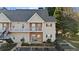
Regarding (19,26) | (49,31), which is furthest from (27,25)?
(49,31)

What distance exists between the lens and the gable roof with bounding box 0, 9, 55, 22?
3.29m

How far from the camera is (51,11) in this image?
3.29 meters

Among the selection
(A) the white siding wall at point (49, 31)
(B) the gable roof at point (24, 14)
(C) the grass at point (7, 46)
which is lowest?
(C) the grass at point (7, 46)

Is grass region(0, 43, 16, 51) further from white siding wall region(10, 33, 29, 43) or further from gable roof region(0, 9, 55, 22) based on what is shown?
gable roof region(0, 9, 55, 22)

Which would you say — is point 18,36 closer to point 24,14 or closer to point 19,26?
point 19,26

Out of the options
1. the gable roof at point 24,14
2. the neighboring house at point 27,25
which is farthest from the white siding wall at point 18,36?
the gable roof at point 24,14

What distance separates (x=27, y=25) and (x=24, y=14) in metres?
0.12

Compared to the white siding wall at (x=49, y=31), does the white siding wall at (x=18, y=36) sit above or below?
below

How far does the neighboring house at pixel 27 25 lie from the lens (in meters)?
3.28

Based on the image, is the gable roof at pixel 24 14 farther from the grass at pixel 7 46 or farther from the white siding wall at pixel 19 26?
the grass at pixel 7 46
